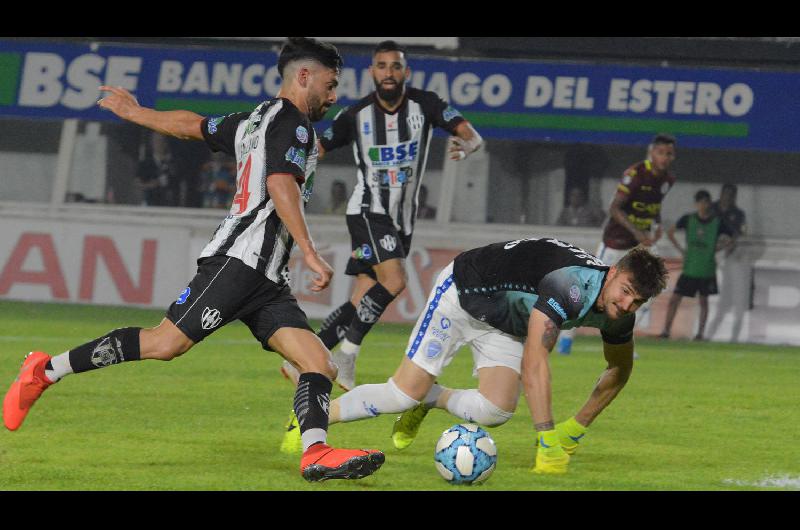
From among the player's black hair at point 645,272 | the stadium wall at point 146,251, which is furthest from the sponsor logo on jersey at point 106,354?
the stadium wall at point 146,251

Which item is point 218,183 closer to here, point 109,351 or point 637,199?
point 637,199

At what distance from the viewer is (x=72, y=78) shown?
18.3 metres

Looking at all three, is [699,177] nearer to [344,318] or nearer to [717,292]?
[717,292]

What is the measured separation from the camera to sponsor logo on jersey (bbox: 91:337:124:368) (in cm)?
636

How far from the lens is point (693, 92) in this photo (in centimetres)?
1738

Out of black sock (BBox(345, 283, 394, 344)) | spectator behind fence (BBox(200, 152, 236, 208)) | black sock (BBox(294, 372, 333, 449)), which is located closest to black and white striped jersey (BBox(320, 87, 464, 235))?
black sock (BBox(345, 283, 394, 344))

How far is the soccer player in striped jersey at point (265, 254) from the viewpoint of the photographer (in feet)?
20.2

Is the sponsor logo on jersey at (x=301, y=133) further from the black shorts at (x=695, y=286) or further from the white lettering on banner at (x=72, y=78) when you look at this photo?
the white lettering on banner at (x=72, y=78)

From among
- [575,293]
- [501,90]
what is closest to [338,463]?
[575,293]

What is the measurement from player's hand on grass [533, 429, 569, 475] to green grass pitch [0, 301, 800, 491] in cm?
9

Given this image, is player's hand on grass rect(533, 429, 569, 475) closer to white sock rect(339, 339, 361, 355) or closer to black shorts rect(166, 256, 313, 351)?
black shorts rect(166, 256, 313, 351)

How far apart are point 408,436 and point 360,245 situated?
9.74 feet

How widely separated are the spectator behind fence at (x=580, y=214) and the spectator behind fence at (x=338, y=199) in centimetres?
275

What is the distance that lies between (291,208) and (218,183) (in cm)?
1232
